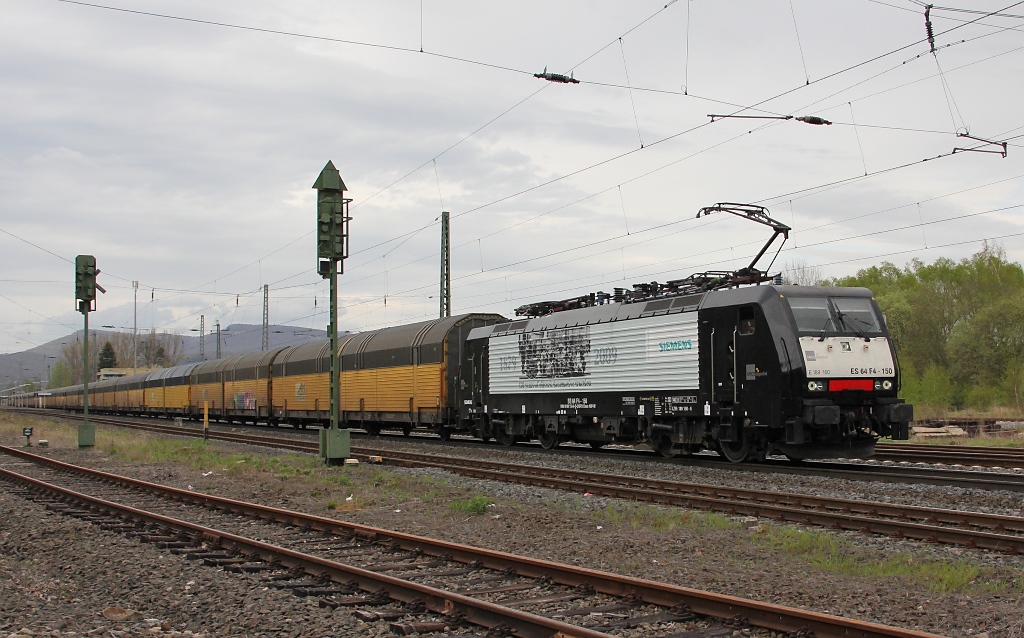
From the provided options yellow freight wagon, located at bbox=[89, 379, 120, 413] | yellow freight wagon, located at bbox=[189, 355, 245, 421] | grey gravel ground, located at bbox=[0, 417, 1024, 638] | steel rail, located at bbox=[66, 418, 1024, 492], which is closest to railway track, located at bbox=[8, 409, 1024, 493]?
steel rail, located at bbox=[66, 418, 1024, 492]

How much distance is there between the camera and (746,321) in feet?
57.0

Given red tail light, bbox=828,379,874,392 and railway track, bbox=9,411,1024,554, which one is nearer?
railway track, bbox=9,411,1024,554

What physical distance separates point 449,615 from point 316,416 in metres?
29.8

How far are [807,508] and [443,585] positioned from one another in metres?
6.51

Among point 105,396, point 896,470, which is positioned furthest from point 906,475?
point 105,396

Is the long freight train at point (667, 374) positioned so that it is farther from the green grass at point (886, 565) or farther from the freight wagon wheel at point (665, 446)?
the green grass at point (886, 565)

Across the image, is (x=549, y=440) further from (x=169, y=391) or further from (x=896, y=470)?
(x=169, y=391)

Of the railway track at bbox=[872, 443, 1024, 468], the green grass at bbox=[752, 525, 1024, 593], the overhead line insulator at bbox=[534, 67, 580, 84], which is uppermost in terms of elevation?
the overhead line insulator at bbox=[534, 67, 580, 84]

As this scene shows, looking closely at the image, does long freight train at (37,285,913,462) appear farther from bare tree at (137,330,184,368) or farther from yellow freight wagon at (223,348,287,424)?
bare tree at (137,330,184,368)

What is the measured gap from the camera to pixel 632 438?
2100cm

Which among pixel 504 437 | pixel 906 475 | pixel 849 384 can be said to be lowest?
pixel 906 475

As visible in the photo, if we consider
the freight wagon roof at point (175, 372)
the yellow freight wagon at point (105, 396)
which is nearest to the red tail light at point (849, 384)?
the freight wagon roof at point (175, 372)

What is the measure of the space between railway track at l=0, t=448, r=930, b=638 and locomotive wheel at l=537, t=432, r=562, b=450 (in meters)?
12.2

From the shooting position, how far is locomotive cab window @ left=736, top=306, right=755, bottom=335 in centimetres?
1722
